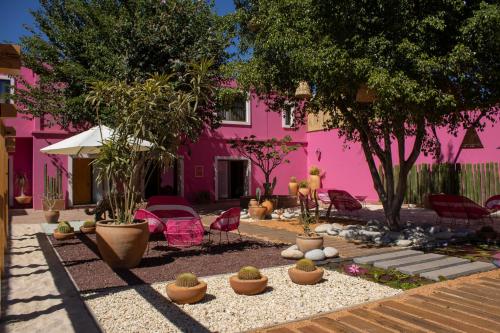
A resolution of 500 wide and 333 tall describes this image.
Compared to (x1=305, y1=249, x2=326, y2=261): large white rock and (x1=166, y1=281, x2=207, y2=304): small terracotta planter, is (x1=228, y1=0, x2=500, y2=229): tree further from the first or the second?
(x1=166, y1=281, x2=207, y2=304): small terracotta planter

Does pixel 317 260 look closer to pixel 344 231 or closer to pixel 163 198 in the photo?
pixel 344 231

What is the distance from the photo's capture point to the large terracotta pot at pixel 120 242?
19.0 ft

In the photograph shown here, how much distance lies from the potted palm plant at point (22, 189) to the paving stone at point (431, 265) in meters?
14.4

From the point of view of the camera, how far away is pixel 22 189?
1586cm

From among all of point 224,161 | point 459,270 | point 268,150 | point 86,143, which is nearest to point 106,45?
point 86,143

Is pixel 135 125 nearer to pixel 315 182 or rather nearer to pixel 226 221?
pixel 226 221

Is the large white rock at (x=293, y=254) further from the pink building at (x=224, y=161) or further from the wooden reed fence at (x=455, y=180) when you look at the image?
the wooden reed fence at (x=455, y=180)

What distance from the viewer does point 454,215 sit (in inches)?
363

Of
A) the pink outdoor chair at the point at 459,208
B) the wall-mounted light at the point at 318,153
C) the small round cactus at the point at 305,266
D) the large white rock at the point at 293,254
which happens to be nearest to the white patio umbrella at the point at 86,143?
the large white rock at the point at 293,254

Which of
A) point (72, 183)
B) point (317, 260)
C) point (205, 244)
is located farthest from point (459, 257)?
point (72, 183)

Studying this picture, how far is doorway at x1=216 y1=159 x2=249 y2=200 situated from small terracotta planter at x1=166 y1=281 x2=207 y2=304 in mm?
14600

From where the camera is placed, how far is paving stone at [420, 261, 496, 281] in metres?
5.28

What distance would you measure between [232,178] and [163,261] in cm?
1339

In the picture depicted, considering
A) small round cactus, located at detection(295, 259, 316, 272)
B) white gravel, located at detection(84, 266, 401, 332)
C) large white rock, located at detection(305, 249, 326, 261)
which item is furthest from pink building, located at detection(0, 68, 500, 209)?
white gravel, located at detection(84, 266, 401, 332)
